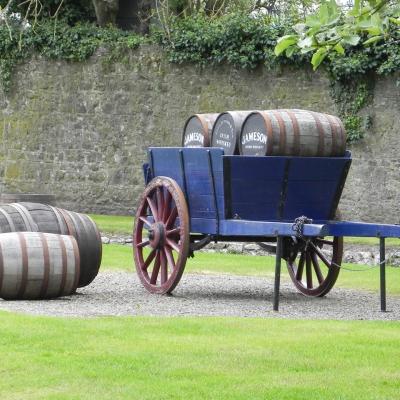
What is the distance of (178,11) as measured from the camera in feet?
89.8

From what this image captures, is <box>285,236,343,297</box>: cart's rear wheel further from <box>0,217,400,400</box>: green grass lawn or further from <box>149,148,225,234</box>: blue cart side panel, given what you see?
<box>0,217,400,400</box>: green grass lawn

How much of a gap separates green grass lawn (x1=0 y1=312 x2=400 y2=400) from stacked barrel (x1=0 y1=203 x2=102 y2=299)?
150 centimetres

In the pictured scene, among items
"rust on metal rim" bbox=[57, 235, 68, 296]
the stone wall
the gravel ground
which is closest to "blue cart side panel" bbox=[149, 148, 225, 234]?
the gravel ground

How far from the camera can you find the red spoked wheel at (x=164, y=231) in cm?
1162

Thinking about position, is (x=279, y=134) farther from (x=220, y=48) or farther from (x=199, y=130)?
(x=220, y=48)

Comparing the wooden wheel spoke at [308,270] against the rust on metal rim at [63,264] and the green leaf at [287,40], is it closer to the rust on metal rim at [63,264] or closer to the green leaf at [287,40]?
the rust on metal rim at [63,264]

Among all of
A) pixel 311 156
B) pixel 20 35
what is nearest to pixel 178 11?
pixel 20 35

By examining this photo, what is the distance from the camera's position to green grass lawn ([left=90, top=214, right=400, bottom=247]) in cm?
1923

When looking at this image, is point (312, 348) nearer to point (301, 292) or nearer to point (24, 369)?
point (24, 369)

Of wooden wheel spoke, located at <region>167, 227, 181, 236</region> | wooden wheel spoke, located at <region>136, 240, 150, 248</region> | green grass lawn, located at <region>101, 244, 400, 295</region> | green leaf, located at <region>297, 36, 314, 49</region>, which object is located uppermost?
green leaf, located at <region>297, 36, 314, 49</region>

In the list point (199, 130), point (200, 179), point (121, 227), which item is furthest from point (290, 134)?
point (121, 227)

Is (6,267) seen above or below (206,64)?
below

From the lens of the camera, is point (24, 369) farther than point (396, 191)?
No

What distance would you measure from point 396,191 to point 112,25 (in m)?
7.86
